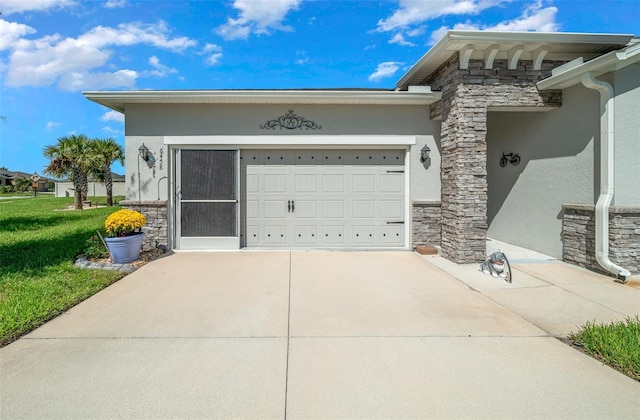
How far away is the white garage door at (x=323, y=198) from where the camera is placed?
725 cm

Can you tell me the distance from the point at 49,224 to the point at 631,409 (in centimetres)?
1357

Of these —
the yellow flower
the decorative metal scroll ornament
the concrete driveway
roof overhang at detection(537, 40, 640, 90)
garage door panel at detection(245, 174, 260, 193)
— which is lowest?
the concrete driveway

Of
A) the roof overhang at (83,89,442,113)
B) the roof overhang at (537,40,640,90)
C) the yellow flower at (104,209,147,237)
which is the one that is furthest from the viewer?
the roof overhang at (83,89,442,113)

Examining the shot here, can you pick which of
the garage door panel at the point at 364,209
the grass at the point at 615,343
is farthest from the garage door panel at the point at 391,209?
the grass at the point at 615,343

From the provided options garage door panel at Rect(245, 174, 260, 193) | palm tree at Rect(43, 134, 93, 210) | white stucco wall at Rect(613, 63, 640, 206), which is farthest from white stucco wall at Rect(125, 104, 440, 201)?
palm tree at Rect(43, 134, 93, 210)

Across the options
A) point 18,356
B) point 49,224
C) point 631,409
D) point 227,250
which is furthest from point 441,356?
point 49,224

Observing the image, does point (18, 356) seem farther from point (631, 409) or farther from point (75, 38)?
point (75, 38)

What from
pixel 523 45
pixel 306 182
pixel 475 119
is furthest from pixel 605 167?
pixel 306 182

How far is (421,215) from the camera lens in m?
7.06

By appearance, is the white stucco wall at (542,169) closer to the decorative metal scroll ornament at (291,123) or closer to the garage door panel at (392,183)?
the garage door panel at (392,183)

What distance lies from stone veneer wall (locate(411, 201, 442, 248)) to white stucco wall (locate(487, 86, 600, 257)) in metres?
1.93

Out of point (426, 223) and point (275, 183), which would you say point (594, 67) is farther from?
point (275, 183)

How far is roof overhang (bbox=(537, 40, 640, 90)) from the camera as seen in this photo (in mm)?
4633

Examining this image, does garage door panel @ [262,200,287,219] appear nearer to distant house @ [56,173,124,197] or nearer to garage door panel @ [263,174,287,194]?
garage door panel @ [263,174,287,194]
